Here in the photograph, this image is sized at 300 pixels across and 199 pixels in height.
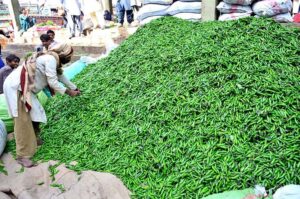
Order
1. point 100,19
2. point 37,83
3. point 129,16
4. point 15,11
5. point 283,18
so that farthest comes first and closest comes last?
point 15,11 < point 129,16 < point 100,19 < point 283,18 < point 37,83

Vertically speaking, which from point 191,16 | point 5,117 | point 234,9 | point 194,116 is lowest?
point 5,117

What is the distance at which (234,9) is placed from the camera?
5.85 m

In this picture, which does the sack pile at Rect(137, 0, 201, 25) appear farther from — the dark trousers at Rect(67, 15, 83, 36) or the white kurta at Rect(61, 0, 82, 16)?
the dark trousers at Rect(67, 15, 83, 36)

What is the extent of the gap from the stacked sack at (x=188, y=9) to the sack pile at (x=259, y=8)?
0.48 m

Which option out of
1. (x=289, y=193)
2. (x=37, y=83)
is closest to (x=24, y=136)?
(x=37, y=83)

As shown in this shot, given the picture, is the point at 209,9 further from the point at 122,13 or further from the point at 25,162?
the point at 25,162

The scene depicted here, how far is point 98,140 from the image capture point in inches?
140

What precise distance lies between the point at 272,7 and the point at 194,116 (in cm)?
332

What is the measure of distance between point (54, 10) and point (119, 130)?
1730cm

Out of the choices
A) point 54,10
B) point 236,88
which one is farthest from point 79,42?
point 54,10

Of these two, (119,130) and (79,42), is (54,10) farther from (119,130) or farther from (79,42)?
(119,130)

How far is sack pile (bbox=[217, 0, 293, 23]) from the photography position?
541 centimetres

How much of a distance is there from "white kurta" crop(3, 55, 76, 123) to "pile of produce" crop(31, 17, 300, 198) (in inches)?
19.4

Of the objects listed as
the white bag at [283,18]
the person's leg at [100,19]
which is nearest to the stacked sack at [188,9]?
the white bag at [283,18]
